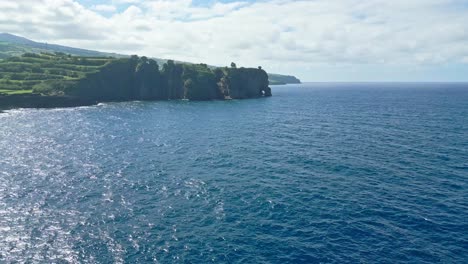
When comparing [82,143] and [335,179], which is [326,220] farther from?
[82,143]

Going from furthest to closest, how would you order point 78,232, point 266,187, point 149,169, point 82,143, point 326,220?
point 82,143 < point 149,169 < point 266,187 < point 326,220 < point 78,232

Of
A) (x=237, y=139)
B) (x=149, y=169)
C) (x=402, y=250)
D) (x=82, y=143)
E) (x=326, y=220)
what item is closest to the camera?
(x=402, y=250)

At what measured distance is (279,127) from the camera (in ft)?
419

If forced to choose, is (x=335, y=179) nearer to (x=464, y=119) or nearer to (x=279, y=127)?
(x=279, y=127)

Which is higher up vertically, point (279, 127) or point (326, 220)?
point (279, 127)

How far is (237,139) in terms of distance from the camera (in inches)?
4183

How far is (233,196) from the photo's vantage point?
6041 cm

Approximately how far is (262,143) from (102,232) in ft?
203

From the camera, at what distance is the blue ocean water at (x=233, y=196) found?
142 feet

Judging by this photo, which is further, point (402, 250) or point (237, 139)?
point (237, 139)

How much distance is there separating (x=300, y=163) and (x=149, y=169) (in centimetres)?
3742

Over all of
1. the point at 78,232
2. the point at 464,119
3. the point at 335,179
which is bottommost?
the point at 78,232

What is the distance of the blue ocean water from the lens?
142 ft

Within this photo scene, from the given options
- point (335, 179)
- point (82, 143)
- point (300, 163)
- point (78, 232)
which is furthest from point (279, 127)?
point (78, 232)
